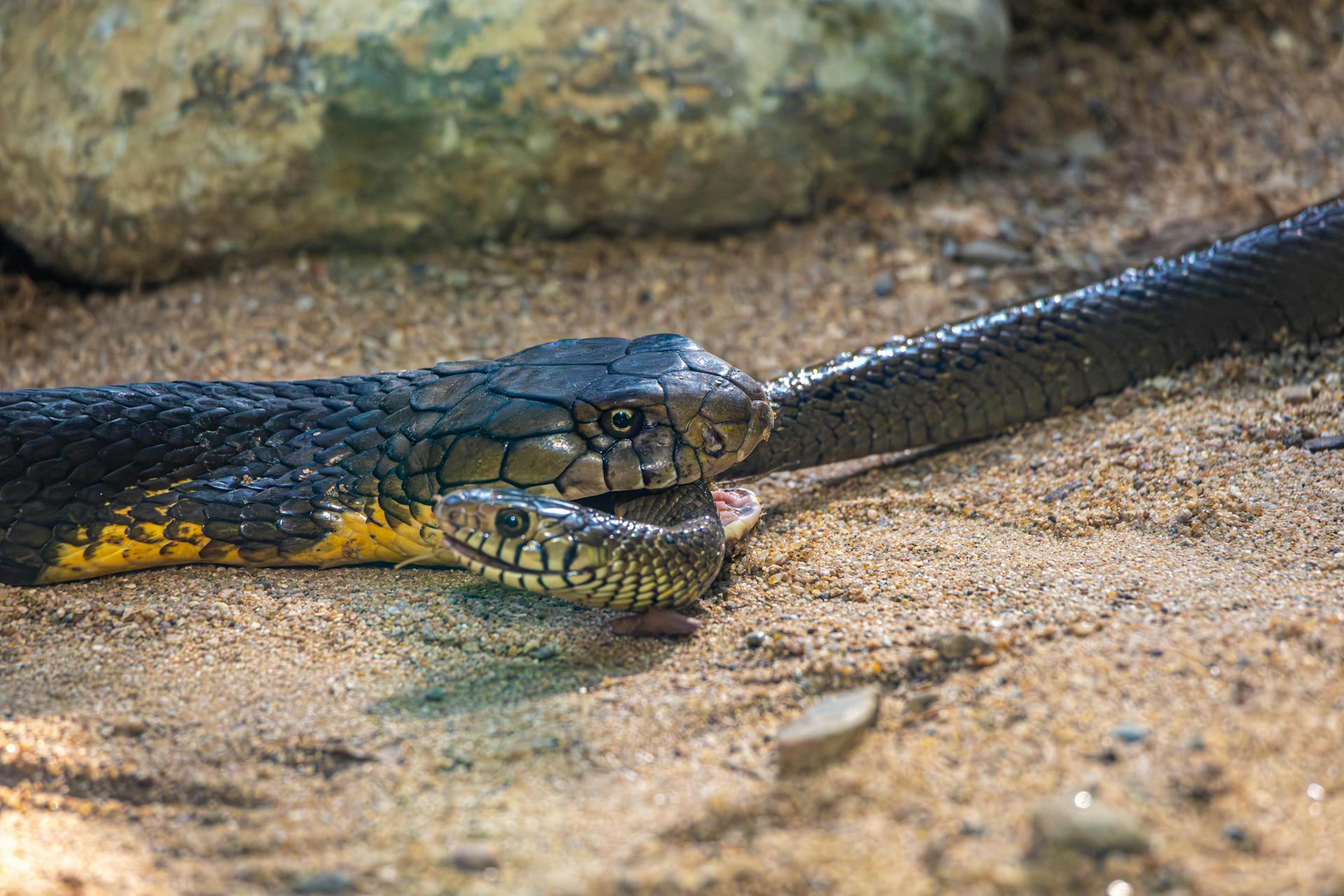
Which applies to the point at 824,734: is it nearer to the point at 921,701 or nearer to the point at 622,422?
the point at 921,701

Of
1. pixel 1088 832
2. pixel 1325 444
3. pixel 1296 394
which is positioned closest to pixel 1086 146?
pixel 1296 394

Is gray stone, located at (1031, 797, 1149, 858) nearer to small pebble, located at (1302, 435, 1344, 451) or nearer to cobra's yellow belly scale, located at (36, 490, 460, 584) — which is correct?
cobra's yellow belly scale, located at (36, 490, 460, 584)

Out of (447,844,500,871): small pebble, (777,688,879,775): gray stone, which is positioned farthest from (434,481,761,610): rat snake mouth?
(447,844,500,871): small pebble

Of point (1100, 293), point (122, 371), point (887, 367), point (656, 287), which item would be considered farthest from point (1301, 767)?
point (122, 371)

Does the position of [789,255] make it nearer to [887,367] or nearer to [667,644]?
[887,367]

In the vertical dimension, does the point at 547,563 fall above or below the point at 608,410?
below

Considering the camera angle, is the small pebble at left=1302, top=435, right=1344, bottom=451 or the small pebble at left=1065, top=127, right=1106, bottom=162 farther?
the small pebble at left=1065, top=127, right=1106, bottom=162

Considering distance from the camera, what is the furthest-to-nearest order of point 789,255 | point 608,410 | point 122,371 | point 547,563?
point 789,255
point 122,371
point 608,410
point 547,563
